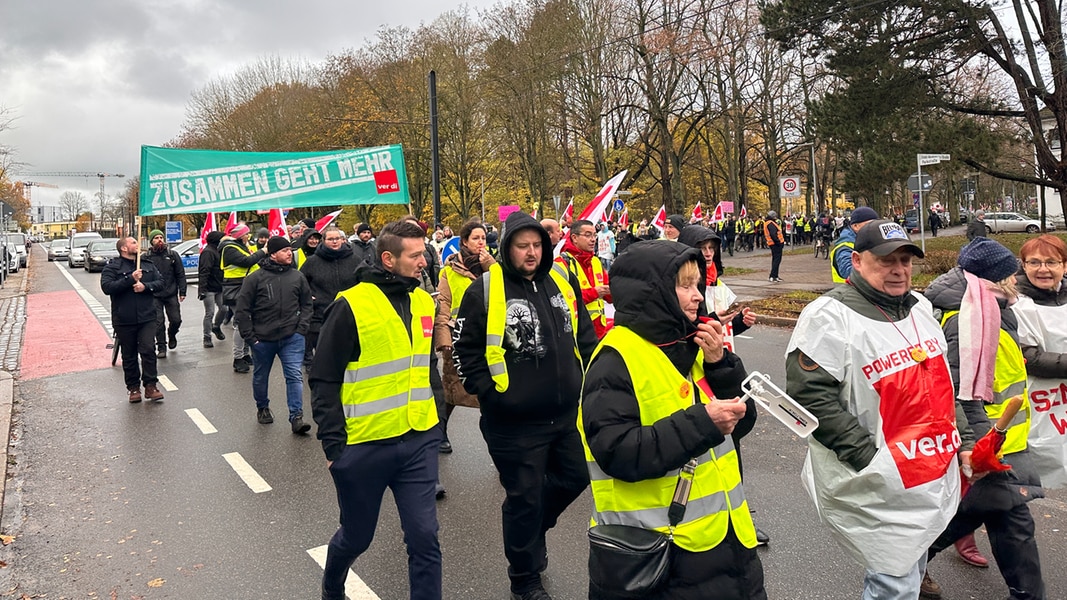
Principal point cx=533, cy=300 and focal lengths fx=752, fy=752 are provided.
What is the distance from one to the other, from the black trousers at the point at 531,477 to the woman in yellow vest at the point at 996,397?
168cm

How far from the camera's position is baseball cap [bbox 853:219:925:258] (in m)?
2.68

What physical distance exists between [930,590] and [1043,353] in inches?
48.2

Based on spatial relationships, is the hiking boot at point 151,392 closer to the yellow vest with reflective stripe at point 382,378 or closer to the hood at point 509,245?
the yellow vest with reflective stripe at point 382,378

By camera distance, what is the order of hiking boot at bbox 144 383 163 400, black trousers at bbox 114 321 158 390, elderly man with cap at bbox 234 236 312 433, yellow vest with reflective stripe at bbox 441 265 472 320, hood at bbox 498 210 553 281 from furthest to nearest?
hiking boot at bbox 144 383 163 400 < black trousers at bbox 114 321 158 390 < elderly man with cap at bbox 234 236 312 433 < yellow vest with reflective stripe at bbox 441 265 472 320 < hood at bbox 498 210 553 281

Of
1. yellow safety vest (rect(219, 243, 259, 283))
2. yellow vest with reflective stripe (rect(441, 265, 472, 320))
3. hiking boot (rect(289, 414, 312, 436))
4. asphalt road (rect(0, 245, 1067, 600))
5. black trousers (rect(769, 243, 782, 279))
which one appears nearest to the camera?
asphalt road (rect(0, 245, 1067, 600))

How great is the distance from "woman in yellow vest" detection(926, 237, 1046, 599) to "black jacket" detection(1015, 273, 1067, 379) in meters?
0.18

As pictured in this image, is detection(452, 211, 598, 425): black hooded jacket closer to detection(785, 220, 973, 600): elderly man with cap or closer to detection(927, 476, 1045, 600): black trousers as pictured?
detection(785, 220, 973, 600): elderly man with cap

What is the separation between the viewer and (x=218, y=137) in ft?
155

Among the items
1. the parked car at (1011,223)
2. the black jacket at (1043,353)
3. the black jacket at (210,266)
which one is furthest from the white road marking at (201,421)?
the parked car at (1011,223)

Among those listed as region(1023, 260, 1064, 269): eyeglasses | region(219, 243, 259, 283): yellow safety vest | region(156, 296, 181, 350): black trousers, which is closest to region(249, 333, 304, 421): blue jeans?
region(219, 243, 259, 283): yellow safety vest

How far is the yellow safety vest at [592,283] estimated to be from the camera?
5.98 m

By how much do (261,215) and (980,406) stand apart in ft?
162

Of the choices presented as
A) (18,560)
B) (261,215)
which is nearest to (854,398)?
(18,560)

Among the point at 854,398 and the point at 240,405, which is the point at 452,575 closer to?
the point at 854,398
